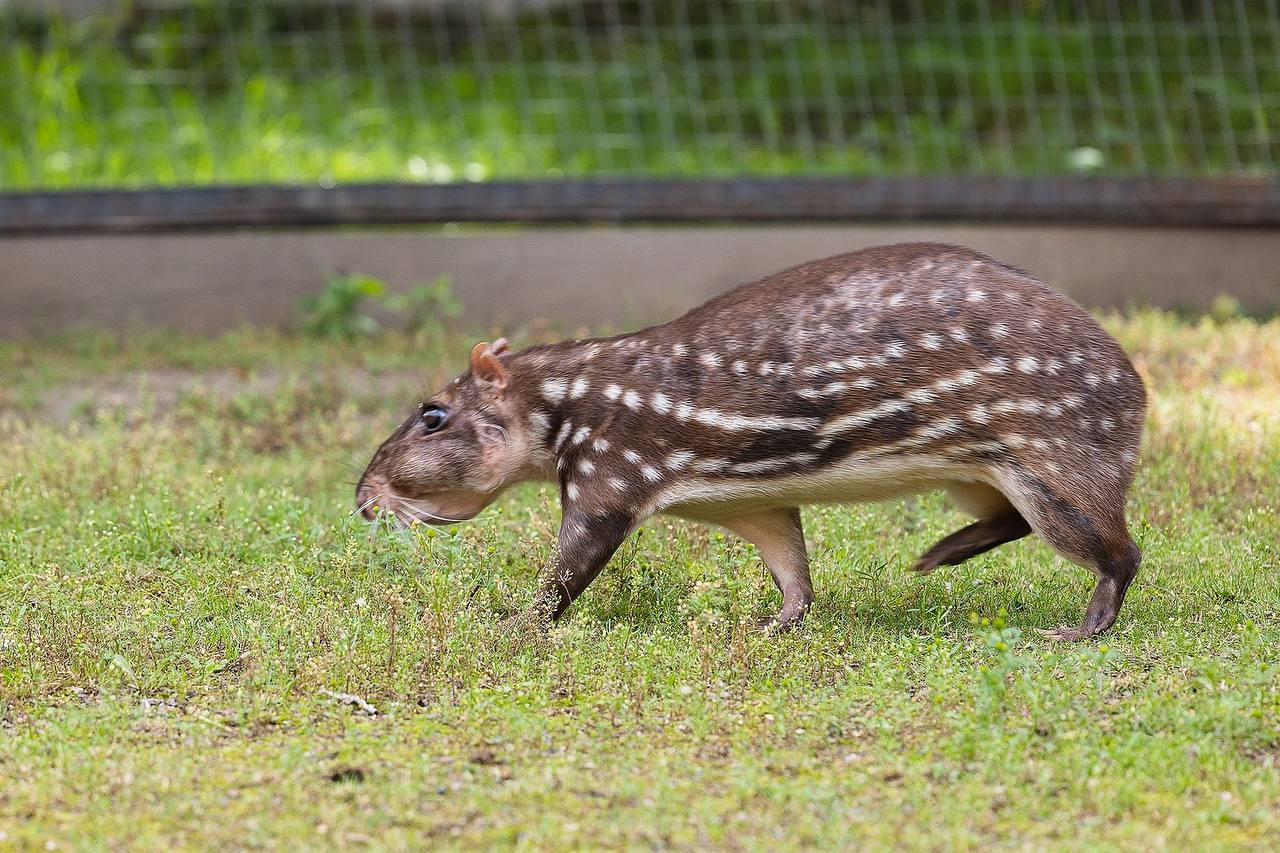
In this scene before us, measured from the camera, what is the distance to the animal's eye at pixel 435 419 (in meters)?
5.66

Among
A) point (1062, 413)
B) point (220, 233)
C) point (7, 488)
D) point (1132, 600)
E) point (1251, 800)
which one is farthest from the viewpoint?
point (220, 233)

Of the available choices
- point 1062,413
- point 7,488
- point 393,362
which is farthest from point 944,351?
point 393,362

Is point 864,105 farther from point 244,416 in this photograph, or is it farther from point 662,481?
point 662,481

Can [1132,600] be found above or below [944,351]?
below

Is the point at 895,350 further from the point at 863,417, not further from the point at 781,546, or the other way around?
the point at 781,546

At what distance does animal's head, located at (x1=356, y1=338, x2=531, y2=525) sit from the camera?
5.59m

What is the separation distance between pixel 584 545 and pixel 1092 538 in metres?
1.44

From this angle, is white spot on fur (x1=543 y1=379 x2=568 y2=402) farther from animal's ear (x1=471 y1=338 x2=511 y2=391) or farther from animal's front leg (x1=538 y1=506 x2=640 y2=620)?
animal's front leg (x1=538 y1=506 x2=640 y2=620)

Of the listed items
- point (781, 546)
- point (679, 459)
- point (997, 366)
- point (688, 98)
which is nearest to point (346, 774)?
point (679, 459)

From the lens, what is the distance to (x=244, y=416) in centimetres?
812

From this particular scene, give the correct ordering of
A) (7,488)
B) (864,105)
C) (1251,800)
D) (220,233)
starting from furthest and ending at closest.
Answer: (864,105) → (220,233) → (7,488) → (1251,800)

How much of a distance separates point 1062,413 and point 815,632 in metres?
0.93

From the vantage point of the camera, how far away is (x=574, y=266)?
10.4m

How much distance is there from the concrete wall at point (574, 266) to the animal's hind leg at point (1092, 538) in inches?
207
